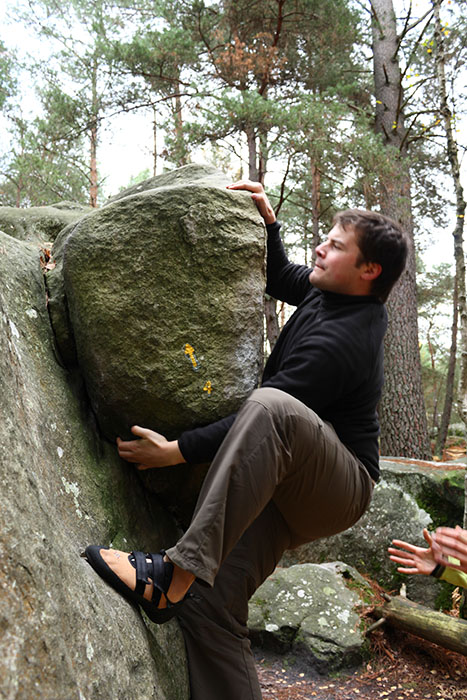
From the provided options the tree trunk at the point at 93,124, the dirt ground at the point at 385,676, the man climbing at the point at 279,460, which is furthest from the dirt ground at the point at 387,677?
the tree trunk at the point at 93,124

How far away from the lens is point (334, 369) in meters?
2.28

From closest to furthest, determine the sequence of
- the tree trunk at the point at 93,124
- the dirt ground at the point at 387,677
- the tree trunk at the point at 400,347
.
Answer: the dirt ground at the point at 387,677 < the tree trunk at the point at 400,347 < the tree trunk at the point at 93,124

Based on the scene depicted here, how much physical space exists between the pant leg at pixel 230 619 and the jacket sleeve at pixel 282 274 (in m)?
1.21

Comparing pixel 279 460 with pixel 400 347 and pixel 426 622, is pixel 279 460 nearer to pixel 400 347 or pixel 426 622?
pixel 426 622

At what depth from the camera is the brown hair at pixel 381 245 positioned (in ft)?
8.13

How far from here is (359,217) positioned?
2.55 meters

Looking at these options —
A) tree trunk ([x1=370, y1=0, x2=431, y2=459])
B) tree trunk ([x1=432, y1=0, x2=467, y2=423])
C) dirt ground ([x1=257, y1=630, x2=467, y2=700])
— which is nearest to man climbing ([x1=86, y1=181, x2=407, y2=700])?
dirt ground ([x1=257, y1=630, x2=467, y2=700])

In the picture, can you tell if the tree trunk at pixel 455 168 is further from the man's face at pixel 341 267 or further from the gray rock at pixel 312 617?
the gray rock at pixel 312 617

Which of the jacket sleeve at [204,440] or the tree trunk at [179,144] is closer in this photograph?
the jacket sleeve at [204,440]

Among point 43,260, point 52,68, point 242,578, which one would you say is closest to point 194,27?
point 52,68

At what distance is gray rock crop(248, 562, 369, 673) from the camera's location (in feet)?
12.7

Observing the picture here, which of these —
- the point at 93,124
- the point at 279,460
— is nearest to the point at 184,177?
the point at 279,460

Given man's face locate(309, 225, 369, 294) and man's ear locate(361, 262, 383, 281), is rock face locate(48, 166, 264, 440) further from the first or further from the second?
man's ear locate(361, 262, 383, 281)

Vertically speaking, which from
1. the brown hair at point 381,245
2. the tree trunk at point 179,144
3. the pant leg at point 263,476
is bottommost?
the pant leg at point 263,476
